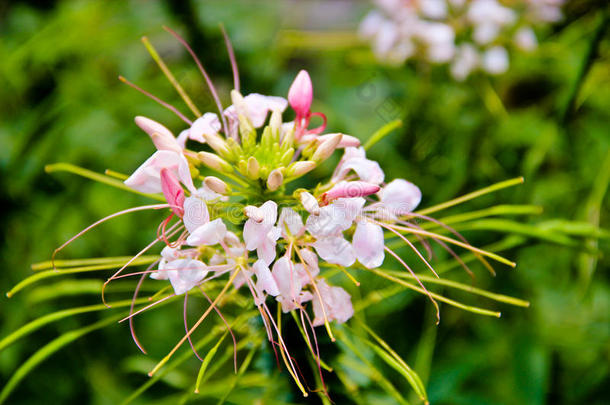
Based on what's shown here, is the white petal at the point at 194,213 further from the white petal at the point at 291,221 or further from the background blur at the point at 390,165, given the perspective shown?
the background blur at the point at 390,165

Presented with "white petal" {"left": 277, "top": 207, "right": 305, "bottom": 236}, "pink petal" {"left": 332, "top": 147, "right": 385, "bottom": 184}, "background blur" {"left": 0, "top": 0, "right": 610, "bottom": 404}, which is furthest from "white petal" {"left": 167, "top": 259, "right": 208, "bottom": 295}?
"background blur" {"left": 0, "top": 0, "right": 610, "bottom": 404}

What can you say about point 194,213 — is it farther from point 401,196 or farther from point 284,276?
point 401,196

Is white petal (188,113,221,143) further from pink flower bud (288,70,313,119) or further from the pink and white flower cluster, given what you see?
pink flower bud (288,70,313,119)

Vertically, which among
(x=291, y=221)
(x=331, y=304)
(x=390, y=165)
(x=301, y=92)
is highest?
(x=301, y=92)

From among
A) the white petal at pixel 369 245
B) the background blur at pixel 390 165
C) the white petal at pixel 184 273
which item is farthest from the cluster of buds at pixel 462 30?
the white petal at pixel 184 273

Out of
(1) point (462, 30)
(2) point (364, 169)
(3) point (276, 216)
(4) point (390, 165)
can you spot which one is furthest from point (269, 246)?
(1) point (462, 30)
